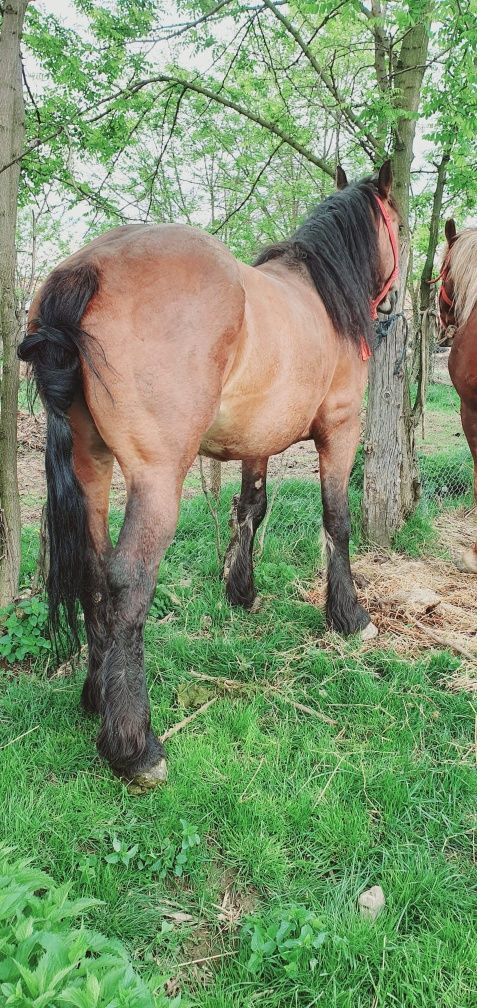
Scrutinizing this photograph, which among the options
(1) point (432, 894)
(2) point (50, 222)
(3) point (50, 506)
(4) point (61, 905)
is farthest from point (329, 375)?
(2) point (50, 222)

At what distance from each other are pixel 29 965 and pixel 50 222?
9.80m

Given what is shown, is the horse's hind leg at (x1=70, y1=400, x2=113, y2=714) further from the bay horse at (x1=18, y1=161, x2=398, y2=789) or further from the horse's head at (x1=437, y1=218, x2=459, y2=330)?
the horse's head at (x1=437, y1=218, x2=459, y2=330)

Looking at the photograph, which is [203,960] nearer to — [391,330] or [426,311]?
[391,330]

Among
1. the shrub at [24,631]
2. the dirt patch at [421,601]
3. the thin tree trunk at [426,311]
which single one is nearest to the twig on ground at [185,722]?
the dirt patch at [421,601]

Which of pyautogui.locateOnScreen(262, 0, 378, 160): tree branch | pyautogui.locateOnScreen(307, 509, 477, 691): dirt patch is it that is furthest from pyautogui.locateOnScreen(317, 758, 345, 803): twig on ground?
A: pyautogui.locateOnScreen(262, 0, 378, 160): tree branch

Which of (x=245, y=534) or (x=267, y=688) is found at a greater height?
(x=245, y=534)

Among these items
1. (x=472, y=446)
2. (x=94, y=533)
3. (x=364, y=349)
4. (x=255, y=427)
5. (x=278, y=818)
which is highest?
(x=364, y=349)

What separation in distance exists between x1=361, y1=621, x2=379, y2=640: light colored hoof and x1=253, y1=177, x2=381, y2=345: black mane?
1733 mm

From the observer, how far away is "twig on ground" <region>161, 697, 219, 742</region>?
8.80 feet

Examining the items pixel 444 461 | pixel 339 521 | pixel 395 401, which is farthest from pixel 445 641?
pixel 444 461

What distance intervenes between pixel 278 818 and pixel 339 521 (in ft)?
6.41

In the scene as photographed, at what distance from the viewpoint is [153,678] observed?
316cm

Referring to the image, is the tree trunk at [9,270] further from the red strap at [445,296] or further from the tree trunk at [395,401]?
the red strap at [445,296]

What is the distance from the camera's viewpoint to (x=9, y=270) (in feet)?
11.1
